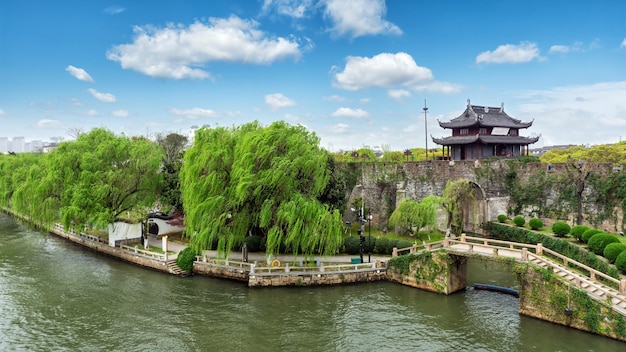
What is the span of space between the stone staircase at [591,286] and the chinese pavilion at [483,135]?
1950cm

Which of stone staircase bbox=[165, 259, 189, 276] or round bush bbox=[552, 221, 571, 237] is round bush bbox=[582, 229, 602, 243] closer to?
round bush bbox=[552, 221, 571, 237]

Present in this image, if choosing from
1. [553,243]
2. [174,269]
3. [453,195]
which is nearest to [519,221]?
[553,243]

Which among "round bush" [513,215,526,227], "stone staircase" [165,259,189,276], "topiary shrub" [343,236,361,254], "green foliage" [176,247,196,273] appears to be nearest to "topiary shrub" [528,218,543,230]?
"round bush" [513,215,526,227]

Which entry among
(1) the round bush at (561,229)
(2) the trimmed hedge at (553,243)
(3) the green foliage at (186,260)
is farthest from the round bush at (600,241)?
(3) the green foliage at (186,260)

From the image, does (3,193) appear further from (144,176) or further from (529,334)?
(529,334)

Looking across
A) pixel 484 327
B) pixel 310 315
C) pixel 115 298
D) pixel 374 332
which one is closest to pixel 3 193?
pixel 115 298

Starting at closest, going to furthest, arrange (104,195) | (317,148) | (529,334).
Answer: (529,334), (317,148), (104,195)

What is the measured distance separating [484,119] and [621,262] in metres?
22.0

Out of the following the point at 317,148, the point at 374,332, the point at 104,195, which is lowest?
the point at 374,332

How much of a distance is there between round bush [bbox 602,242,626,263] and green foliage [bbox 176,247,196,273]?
71.7 feet

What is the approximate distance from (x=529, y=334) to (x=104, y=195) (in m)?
25.1

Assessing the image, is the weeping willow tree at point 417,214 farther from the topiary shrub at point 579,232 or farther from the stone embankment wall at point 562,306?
the stone embankment wall at point 562,306

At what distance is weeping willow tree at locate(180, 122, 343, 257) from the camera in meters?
21.8

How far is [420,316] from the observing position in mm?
18703
